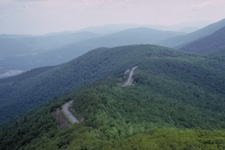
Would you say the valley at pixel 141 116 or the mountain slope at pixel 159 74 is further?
the mountain slope at pixel 159 74

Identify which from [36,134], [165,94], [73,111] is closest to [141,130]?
[73,111]

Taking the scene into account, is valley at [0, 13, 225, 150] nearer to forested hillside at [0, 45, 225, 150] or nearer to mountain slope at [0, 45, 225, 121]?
forested hillside at [0, 45, 225, 150]

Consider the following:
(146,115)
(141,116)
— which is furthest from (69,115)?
(146,115)

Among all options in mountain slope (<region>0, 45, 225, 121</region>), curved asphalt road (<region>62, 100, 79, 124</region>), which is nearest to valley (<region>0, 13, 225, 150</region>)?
curved asphalt road (<region>62, 100, 79, 124</region>)

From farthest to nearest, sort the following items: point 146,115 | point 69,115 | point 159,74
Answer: point 159,74 → point 146,115 → point 69,115

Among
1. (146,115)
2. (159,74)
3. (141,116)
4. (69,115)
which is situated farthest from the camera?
(159,74)

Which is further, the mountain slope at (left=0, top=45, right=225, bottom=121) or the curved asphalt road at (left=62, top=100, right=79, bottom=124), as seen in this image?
the mountain slope at (left=0, top=45, right=225, bottom=121)

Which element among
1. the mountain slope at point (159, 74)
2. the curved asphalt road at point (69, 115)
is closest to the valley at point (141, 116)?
the curved asphalt road at point (69, 115)

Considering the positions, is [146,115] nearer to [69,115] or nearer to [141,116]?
[141,116]

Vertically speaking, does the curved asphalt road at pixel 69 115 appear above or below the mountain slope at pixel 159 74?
above

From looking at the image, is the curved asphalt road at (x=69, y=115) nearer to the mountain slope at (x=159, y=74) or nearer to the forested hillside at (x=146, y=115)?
the forested hillside at (x=146, y=115)

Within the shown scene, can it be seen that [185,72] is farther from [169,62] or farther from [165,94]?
[165,94]
